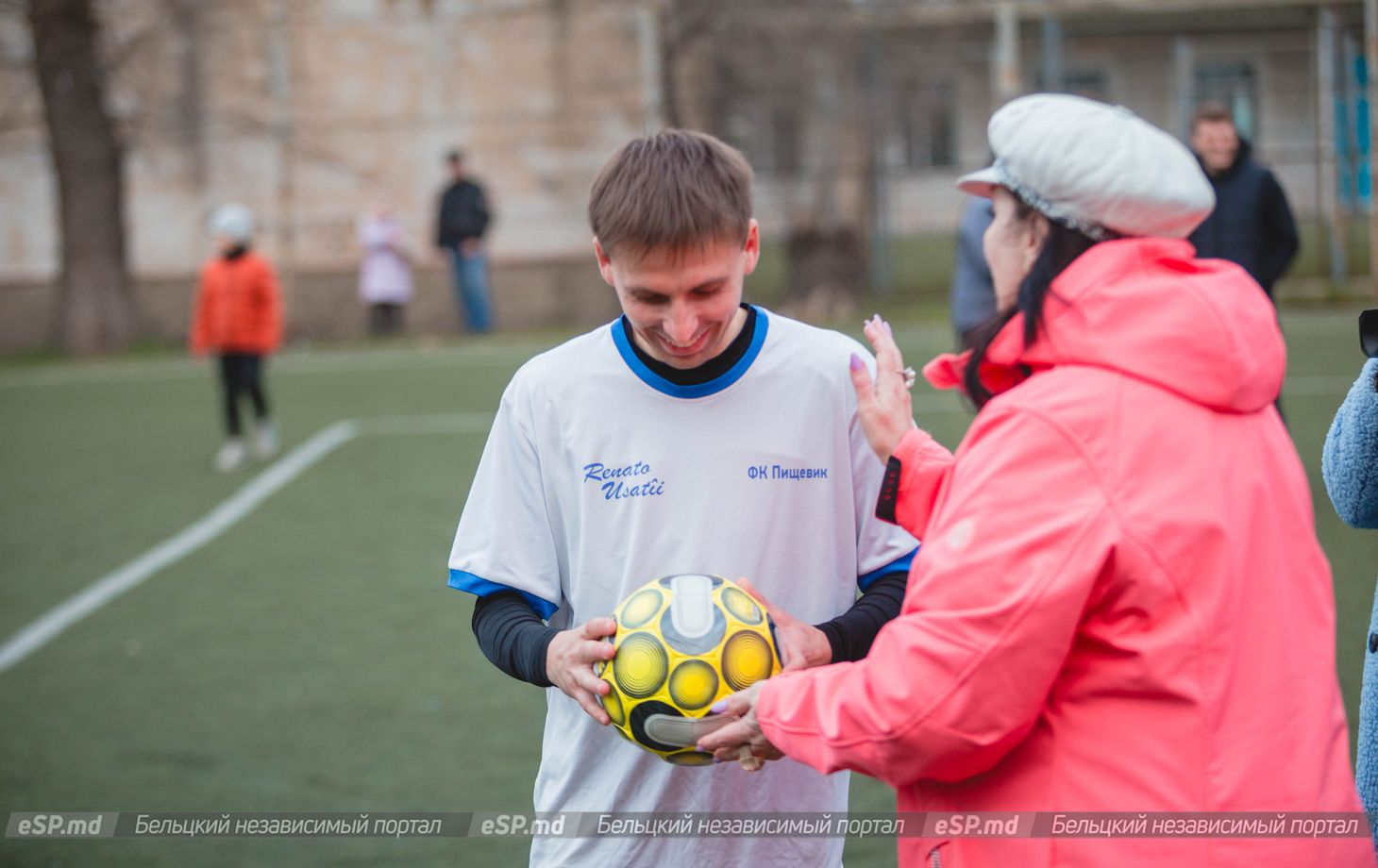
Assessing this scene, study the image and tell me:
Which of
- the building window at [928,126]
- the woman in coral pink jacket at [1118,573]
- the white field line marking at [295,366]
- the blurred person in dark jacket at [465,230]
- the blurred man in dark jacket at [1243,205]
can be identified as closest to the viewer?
the woman in coral pink jacket at [1118,573]

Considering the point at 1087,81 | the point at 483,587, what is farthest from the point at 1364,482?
the point at 1087,81

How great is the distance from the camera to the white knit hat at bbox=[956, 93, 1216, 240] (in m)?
1.95

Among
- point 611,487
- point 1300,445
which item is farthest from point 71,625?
point 1300,445

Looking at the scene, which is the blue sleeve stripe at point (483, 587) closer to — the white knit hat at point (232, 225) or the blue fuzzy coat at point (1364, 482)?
the blue fuzzy coat at point (1364, 482)

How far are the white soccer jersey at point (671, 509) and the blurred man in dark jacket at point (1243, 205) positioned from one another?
5.55m

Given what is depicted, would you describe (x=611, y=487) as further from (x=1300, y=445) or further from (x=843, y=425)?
(x=1300, y=445)

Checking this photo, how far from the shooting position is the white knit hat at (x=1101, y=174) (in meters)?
1.95

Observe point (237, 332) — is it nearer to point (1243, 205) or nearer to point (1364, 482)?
point (1243, 205)

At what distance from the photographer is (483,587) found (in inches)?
108

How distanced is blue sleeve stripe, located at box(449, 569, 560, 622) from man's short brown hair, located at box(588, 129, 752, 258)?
67 centimetres

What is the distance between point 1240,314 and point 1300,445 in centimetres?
849

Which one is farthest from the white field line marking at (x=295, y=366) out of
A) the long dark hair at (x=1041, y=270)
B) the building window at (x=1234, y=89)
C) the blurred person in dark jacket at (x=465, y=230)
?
the long dark hair at (x=1041, y=270)

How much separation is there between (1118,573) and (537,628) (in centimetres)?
118

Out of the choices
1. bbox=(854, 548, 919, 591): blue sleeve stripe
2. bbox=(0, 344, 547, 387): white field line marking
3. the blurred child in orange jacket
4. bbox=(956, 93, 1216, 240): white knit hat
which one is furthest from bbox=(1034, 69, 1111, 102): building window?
bbox=(956, 93, 1216, 240): white knit hat
